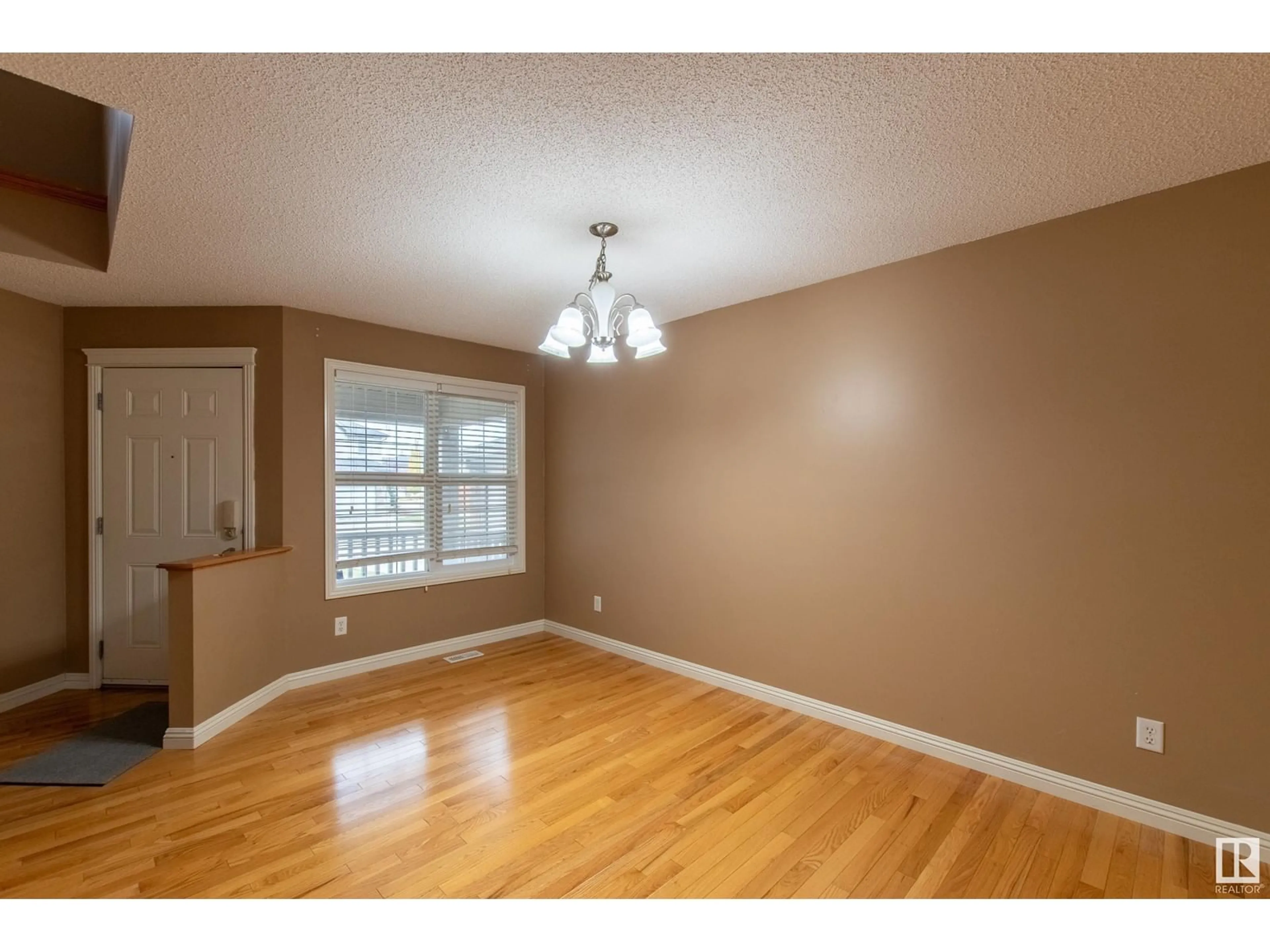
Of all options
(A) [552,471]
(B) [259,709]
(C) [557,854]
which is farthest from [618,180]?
(B) [259,709]

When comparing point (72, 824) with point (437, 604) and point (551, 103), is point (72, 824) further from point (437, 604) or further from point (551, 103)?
point (551, 103)

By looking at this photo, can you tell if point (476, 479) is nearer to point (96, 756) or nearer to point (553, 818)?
point (96, 756)

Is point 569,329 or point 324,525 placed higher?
point 569,329

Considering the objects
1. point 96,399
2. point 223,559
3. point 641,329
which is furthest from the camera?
point 96,399

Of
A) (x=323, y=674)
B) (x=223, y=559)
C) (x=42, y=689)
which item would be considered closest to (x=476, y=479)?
(x=323, y=674)

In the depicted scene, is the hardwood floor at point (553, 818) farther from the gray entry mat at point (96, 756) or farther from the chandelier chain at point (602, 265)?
the chandelier chain at point (602, 265)

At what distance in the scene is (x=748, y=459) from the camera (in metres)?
3.49

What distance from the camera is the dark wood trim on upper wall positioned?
8.62 feet

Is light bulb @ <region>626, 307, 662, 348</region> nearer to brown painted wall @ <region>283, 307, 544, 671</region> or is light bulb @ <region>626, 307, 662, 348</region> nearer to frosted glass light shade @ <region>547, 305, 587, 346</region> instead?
frosted glass light shade @ <region>547, 305, 587, 346</region>

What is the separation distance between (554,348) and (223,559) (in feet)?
7.30

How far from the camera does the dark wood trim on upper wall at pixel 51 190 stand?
2627mm

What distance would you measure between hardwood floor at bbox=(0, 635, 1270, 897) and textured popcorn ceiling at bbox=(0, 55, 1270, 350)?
8.01ft

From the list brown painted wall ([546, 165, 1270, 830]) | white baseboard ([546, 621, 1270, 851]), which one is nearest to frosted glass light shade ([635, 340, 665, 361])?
brown painted wall ([546, 165, 1270, 830])

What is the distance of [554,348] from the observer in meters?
2.35
